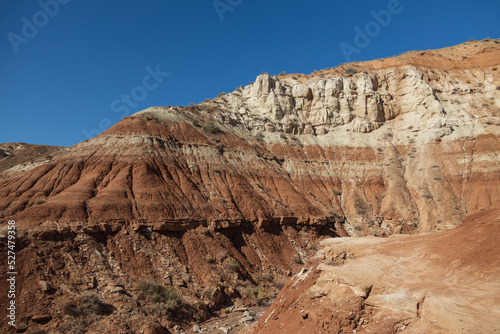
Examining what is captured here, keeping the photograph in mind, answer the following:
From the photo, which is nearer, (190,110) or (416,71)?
(190,110)

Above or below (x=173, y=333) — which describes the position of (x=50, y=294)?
above

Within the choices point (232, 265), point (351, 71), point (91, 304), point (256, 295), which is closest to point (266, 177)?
point (232, 265)

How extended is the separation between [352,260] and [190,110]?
35.6 metres

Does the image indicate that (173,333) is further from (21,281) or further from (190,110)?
(190,110)

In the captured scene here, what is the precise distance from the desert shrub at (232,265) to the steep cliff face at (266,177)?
0.24 meters

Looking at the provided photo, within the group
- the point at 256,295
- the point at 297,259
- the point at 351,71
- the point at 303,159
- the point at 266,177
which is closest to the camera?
the point at 256,295

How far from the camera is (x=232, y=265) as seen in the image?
2131 centimetres

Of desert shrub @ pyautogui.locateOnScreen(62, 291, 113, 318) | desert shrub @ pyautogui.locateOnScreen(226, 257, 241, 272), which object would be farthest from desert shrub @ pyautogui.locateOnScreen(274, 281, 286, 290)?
desert shrub @ pyautogui.locateOnScreen(62, 291, 113, 318)

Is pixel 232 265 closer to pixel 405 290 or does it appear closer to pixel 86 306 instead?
pixel 86 306

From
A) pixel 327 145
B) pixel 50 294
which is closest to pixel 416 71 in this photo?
pixel 327 145

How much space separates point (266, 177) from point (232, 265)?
14765 millimetres

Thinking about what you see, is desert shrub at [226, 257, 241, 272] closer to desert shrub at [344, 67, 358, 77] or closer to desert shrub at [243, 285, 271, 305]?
desert shrub at [243, 285, 271, 305]

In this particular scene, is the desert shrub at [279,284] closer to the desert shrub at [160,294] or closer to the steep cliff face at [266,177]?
the steep cliff face at [266,177]

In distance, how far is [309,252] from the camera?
89.8 feet
